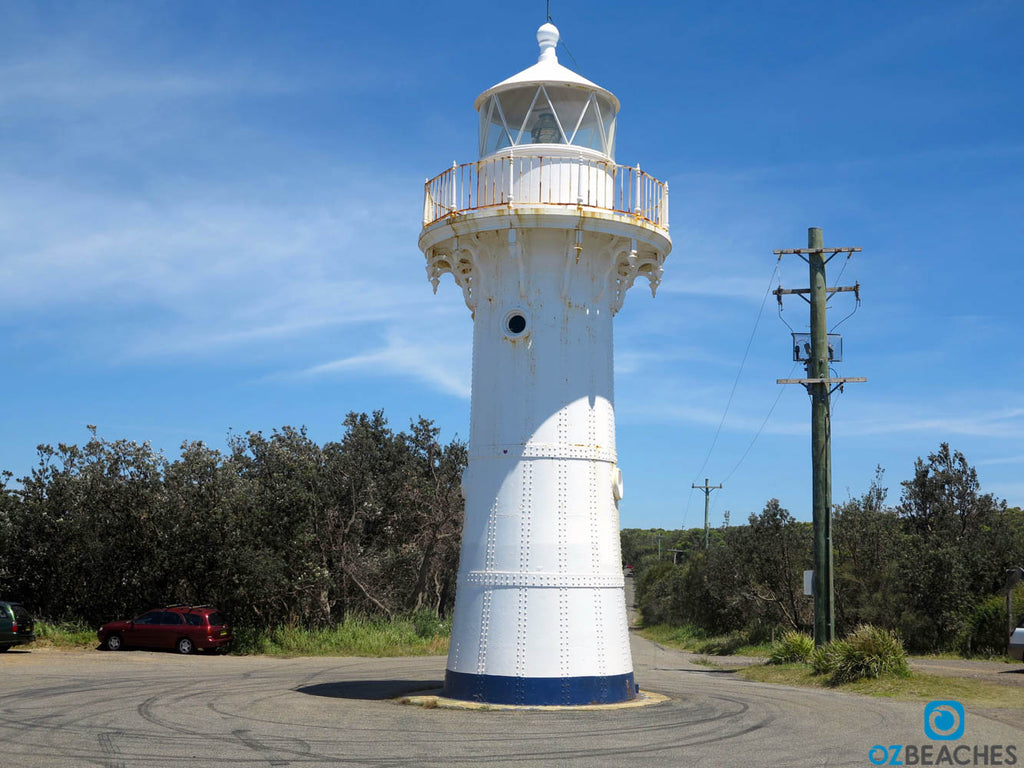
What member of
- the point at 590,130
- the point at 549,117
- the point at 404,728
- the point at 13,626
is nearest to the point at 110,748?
the point at 404,728

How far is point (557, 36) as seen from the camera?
16406mm

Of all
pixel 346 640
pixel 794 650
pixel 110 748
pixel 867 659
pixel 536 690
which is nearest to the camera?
pixel 110 748

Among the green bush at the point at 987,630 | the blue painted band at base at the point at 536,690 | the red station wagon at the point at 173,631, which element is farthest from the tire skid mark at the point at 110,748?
the green bush at the point at 987,630

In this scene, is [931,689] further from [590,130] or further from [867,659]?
[590,130]

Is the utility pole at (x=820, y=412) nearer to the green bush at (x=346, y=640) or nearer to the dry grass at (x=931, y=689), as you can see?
the dry grass at (x=931, y=689)

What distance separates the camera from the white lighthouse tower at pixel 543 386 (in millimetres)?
14602

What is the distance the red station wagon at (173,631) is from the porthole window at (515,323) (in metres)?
17.3

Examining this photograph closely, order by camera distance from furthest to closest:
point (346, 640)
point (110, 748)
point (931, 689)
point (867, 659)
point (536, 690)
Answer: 1. point (346, 640)
2. point (867, 659)
3. point (931, 689)
4. point (536, 690)
5. point (110, 748)

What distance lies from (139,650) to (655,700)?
18.3 meters

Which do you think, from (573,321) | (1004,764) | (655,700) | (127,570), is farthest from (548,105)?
(127,570)

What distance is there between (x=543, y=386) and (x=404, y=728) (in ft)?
17.1

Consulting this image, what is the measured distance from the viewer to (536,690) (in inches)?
564

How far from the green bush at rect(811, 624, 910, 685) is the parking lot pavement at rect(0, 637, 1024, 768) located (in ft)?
3.22

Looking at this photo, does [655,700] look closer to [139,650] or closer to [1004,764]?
[1004,764]
